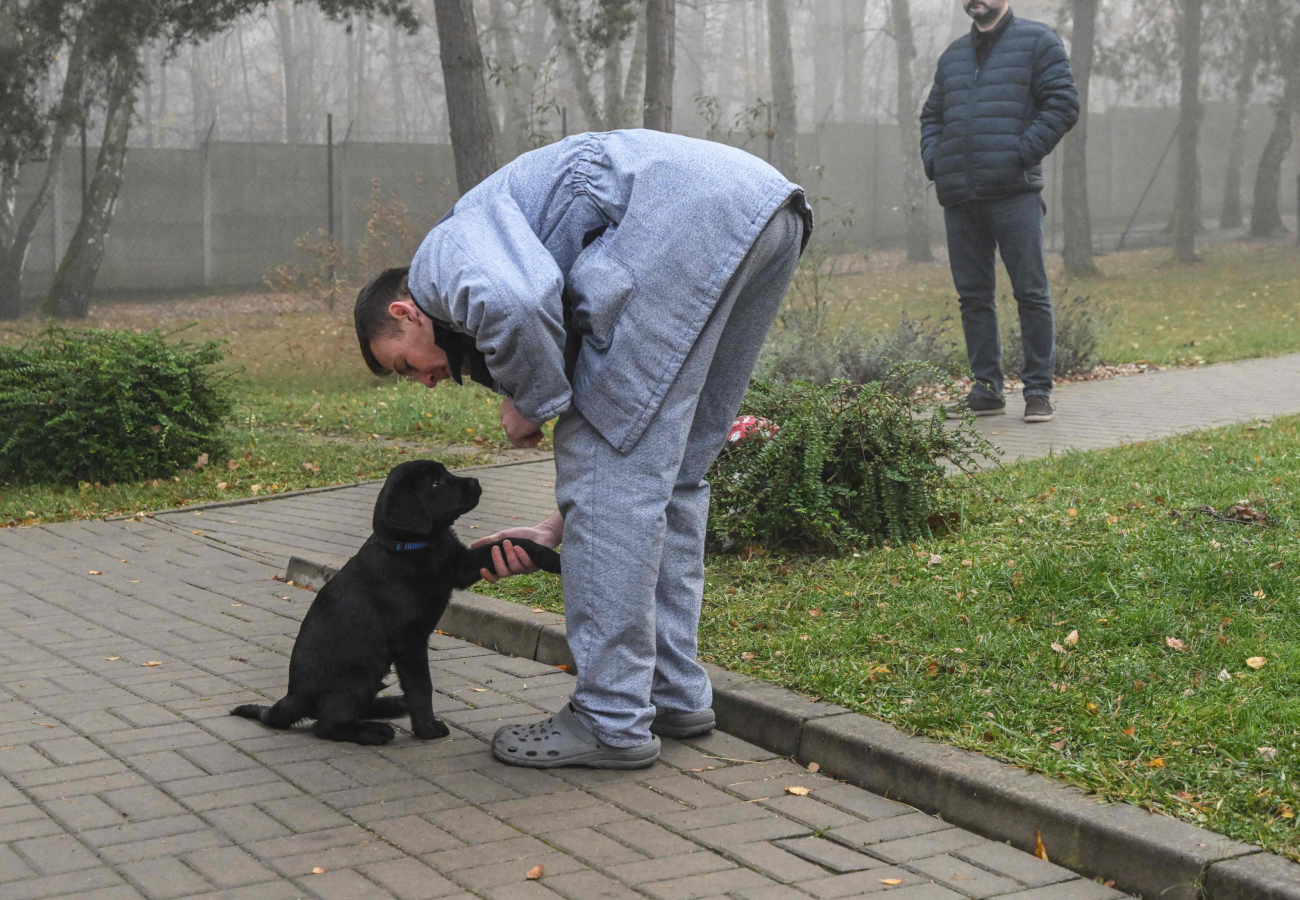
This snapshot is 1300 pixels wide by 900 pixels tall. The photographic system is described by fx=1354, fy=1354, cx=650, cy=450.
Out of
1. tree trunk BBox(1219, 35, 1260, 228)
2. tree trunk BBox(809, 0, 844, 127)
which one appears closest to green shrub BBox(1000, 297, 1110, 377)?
tree trunk BBox(1219, 35, 1260, 228)

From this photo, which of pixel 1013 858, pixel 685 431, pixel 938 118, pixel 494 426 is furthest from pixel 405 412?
pixel 1013 858

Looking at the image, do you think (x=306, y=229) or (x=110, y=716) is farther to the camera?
(x=306, y=229)

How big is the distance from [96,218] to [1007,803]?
2066cm

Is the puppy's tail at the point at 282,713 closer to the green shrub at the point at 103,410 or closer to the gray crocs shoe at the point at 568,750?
the gray crocs shoe at the point at 568,750

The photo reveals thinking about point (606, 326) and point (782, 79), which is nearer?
point (606, 326)

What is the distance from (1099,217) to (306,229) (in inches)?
864

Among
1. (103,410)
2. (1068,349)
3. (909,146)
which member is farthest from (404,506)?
(909,146)

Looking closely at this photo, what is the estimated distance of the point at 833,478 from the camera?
17.8 feet

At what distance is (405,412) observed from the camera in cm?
1053

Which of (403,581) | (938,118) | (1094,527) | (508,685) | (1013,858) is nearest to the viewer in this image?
(1013,858)

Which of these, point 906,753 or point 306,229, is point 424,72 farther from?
point 906,753

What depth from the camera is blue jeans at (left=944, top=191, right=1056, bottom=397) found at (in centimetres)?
841

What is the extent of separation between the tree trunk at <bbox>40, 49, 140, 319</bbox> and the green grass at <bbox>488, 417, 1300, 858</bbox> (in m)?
17.9

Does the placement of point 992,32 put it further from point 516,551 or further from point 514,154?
point 514,154
